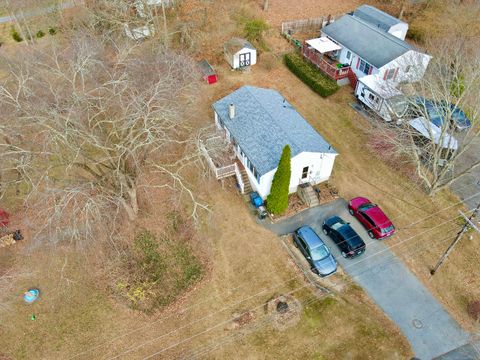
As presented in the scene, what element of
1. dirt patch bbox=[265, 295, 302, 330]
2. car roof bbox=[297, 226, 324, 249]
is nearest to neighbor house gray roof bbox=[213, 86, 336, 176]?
car roof bbox=[297, 226, 324, 249]

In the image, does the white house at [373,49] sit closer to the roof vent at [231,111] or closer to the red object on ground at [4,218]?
the roof vent at [231,111]

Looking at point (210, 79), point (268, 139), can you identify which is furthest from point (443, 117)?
point (210, 79)

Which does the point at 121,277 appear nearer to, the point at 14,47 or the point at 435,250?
the point at 435,250

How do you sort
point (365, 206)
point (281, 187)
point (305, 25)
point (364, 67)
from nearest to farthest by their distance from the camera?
point (281, 187) → point (365, 206) → point (364, 67) → point (305, 25)

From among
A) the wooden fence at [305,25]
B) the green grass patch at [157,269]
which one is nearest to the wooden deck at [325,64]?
the wooden fence at [305,25]

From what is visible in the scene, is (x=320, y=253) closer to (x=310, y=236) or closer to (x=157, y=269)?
(x=310, y=236)
